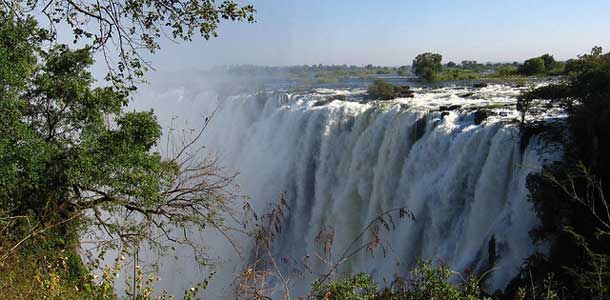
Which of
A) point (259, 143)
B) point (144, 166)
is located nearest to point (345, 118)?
point (259, 143)

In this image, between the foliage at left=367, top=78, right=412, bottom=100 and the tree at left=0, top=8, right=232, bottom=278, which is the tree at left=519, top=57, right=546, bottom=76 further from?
the tree at left=0, top=8, right=232, bottom=278

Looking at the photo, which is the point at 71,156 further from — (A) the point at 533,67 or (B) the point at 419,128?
(A) the point at 533,67

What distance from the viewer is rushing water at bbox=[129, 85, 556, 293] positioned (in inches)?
380

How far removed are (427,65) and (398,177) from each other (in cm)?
2040

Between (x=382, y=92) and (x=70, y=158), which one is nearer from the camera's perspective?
(x=70, y=158)

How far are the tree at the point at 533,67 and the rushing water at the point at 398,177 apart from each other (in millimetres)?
10906

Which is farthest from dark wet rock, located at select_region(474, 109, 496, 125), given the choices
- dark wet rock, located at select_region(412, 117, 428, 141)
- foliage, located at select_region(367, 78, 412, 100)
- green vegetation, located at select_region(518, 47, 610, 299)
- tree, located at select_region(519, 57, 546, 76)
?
tree, located at select_region(519, 57, 546, 76)

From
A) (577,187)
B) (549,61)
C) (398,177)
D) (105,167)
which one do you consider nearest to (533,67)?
(549,61)

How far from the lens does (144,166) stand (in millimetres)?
8719

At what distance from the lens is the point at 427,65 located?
32.7m

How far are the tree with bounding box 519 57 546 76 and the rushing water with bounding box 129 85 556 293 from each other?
10906 mm

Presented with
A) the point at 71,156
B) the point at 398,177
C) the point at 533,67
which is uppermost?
the point at 533,67

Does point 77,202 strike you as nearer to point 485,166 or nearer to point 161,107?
point 485,166

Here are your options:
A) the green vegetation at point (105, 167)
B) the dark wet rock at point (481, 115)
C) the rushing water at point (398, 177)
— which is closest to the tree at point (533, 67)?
the rushing water at point (398, 177)
